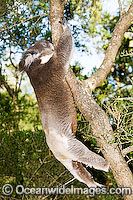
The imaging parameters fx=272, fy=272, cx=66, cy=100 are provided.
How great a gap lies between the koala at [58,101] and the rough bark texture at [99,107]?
0.37 feet

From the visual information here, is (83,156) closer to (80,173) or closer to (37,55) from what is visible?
(80,173)

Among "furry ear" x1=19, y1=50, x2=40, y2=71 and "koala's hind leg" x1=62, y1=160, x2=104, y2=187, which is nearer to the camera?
"furry ear" x1=19, y1=50, x2=40, y2=71

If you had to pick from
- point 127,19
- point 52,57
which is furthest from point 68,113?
point 127,19

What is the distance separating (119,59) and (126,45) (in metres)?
0.25

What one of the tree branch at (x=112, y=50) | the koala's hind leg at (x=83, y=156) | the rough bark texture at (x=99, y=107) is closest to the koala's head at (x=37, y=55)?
the rough bark texture at (x=99, y=107)

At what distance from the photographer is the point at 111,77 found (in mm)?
4480

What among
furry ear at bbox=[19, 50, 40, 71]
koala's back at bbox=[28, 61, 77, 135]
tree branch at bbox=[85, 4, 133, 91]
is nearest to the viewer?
furry ear at bbox=[19, 50, 40, 71]

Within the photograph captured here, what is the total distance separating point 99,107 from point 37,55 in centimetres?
71

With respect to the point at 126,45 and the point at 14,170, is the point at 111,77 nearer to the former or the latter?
the point at 126,45

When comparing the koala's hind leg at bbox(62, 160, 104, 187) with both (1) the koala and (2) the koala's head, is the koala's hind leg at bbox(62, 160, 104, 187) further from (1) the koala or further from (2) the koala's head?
(2) the koala's head

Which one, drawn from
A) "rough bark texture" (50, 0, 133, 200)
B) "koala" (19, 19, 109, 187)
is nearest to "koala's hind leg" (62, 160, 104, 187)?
"koala" (19, 19, 109, 187)

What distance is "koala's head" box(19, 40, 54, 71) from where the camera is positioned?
2.24 m

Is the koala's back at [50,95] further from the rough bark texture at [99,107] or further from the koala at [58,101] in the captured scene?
the rough bark texture at [99,107]

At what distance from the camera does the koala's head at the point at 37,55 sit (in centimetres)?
224
